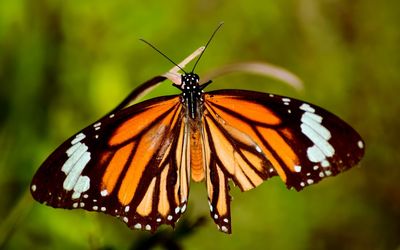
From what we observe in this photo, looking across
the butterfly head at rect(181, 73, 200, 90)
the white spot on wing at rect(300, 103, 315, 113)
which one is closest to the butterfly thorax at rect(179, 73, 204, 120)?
the butterfly head at rect(181, 73, 200, 90)

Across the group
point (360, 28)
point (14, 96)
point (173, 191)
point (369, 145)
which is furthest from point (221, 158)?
point (360, 28)

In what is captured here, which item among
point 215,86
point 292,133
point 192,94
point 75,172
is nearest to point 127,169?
point 75,172

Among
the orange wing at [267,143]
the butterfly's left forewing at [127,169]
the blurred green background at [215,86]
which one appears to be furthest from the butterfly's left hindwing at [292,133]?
the blurred green background at [215,86]

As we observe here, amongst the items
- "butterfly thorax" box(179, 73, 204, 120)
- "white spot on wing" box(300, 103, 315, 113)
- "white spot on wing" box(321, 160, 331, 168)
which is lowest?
"white spot on wing" box(321, 160, 331, 168)

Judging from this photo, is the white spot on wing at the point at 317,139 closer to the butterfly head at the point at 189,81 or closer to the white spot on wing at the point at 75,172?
the butterfly head at the point at 189,81

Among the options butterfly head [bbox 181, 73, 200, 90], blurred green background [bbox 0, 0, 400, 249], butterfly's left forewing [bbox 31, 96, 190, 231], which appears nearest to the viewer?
butterfly's left forewing [bbox 31, 96, 190, 231]

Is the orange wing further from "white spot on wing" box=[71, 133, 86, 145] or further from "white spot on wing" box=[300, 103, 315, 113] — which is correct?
"white spot on wing" box=[71, 133, 86, 145]
